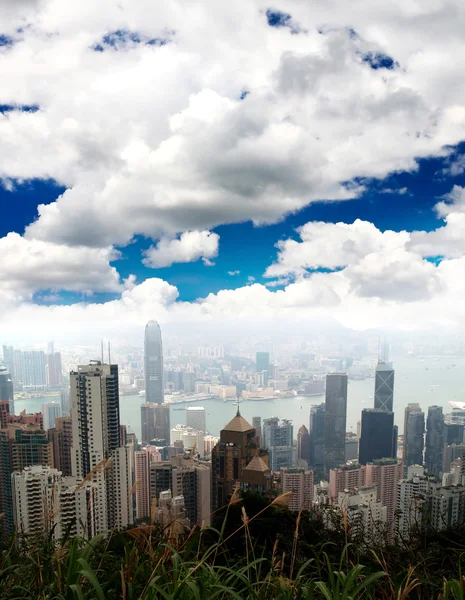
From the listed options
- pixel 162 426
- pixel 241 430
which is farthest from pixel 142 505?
pixel 162 426

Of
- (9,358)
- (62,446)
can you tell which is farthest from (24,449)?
(9,358)

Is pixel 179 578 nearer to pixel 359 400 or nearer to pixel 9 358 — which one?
pixel 9 358

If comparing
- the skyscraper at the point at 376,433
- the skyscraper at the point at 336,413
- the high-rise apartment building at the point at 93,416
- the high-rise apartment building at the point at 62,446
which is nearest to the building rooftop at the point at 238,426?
the high-rise apartment building at the point at 93,416

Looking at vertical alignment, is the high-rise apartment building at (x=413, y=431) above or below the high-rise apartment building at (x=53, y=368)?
below

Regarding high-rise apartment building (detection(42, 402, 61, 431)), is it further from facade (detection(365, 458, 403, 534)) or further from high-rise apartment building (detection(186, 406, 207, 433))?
facade (detection(365, 458, 403, 534))

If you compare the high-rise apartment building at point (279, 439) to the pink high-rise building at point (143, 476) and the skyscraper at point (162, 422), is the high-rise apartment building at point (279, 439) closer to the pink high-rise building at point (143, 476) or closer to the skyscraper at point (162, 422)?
the skyscraper at point (162, 422)

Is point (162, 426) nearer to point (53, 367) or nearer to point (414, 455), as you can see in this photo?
point (53, 367)
